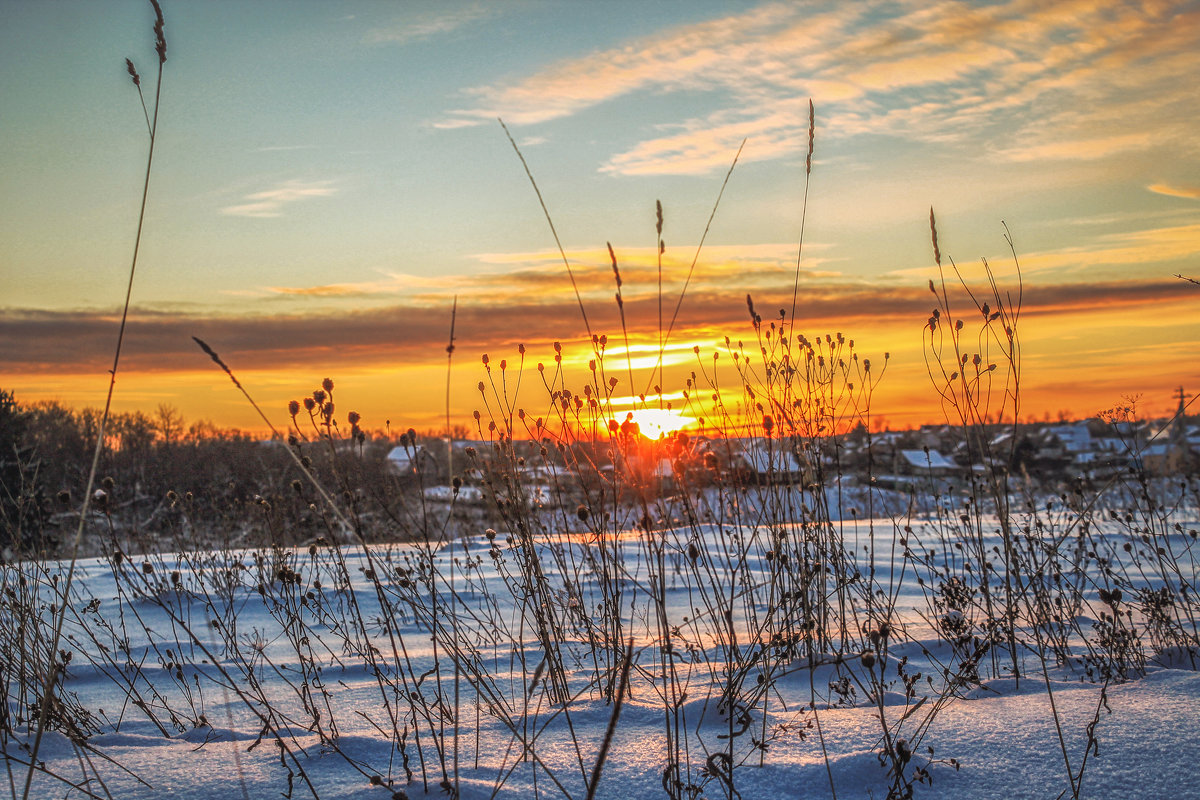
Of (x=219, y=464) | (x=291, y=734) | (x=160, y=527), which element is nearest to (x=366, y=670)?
(x=291, y=734)

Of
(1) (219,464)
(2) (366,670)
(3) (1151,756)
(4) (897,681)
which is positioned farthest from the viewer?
(1) (219,464)

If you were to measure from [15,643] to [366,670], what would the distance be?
1156 millimetres

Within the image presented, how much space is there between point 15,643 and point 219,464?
93.0 feet

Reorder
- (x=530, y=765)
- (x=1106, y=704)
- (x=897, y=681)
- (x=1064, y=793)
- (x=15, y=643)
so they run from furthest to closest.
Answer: (x=897, y=681) < (x=15, y=643) < (x=1106, y=704) < (x=530, y=765) < (x=1064, y=793)

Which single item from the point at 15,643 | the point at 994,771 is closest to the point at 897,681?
the point at 994,771

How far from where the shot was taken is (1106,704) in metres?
2.21

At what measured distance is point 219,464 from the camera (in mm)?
28344

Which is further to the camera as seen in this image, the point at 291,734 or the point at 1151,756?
the point at 291,734

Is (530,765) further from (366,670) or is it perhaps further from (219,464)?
(219,464)

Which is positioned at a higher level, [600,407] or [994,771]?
[600,407]

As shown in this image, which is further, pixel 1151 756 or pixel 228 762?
pixel 228 762

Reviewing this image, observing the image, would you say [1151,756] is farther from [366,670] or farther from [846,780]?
[366,670]

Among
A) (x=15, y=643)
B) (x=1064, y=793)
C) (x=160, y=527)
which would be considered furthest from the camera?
(x=160, y=527)

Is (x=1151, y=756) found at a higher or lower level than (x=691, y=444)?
lower
